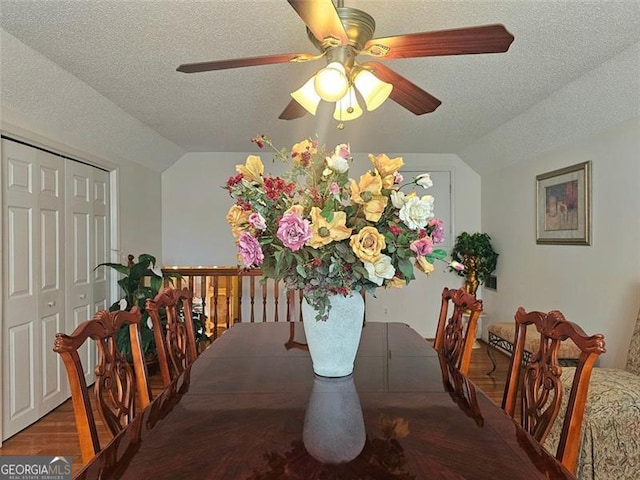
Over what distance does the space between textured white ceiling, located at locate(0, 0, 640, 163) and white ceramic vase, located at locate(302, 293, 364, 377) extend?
1500 mm

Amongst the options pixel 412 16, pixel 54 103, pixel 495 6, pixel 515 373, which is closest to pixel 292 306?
pixel 515 373

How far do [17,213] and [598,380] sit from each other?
3688 mm

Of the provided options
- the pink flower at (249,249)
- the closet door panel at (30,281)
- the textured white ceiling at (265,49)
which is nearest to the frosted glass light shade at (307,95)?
the textured white ceiling at (265,49)

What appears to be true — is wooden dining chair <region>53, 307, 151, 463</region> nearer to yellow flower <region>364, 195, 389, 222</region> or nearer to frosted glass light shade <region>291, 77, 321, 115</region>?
yellow flower <region>364, 195, 389, 222</region>

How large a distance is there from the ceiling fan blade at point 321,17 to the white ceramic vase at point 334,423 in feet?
3.93

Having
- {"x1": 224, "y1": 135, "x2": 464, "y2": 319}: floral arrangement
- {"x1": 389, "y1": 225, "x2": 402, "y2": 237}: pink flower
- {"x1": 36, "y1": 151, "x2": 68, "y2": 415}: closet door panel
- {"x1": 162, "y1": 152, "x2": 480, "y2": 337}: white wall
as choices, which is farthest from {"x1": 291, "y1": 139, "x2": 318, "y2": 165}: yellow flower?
{"x1": 162, "y1": 152, "x2": 480, "y2": 337}: white wall

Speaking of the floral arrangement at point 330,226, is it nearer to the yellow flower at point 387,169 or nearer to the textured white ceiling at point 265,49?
the yellow flower at point 387,169

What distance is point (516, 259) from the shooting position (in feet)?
15.4

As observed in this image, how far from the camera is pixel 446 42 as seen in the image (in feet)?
5.11

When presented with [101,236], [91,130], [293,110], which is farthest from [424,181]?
[101,236]

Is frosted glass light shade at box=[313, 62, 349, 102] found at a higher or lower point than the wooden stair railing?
higher

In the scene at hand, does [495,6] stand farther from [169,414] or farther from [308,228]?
[169,414]

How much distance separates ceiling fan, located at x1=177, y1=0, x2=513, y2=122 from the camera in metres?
1.44

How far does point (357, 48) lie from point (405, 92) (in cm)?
44
